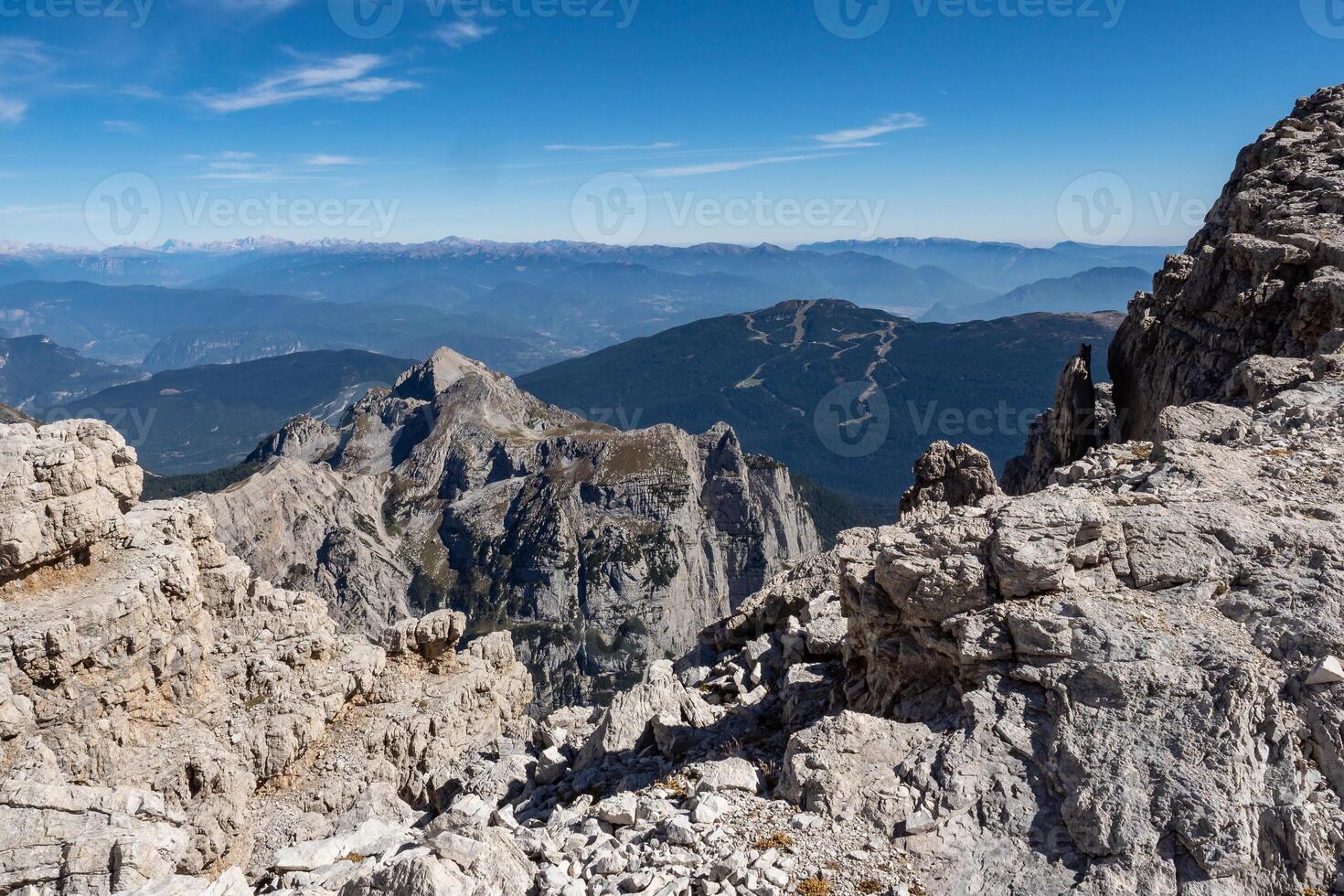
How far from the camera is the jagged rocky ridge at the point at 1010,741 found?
12.0 meters

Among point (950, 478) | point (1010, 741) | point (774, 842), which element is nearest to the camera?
point (774, 842)

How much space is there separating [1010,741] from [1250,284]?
100 ft

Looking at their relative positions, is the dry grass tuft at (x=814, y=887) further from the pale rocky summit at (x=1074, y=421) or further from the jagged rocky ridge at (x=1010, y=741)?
the pale rocky summit at (x=1074, y=421)

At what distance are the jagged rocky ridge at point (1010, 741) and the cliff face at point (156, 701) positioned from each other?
0.46 m

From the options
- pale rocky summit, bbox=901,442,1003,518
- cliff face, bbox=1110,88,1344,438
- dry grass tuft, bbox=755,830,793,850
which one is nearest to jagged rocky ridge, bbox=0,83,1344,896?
dry grass tuft, bbox=755,830,793,850

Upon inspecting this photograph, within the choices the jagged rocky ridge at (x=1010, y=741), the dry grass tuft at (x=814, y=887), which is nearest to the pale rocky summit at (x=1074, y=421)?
the jagged rocky ridge at (x=1010, y=741)

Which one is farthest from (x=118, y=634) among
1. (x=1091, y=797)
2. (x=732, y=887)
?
(x=1091, y=797)

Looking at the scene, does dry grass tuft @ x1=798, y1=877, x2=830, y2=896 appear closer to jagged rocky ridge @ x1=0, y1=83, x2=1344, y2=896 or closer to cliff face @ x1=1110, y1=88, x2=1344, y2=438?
jagged rocky ridge @ x1=0, y1=83, x2=1344, y2=896

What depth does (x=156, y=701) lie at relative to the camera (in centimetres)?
2448

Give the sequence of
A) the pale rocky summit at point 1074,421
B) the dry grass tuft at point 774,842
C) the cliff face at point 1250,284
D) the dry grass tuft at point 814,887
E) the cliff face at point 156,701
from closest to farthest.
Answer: the dry grass tuft at point 814,887 → the dry grass tuft at point 774,842 → the cliff face at point 156,701 → the cliff face at point 1250,284 → the pale rocky summit at point 1074,421

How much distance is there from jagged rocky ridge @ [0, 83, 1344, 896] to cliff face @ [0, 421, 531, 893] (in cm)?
46

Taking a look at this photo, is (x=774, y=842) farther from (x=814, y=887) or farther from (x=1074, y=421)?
(x=1074, y=421)

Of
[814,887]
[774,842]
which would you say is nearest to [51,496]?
[774,842]

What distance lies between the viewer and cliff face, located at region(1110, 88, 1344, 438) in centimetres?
3183
